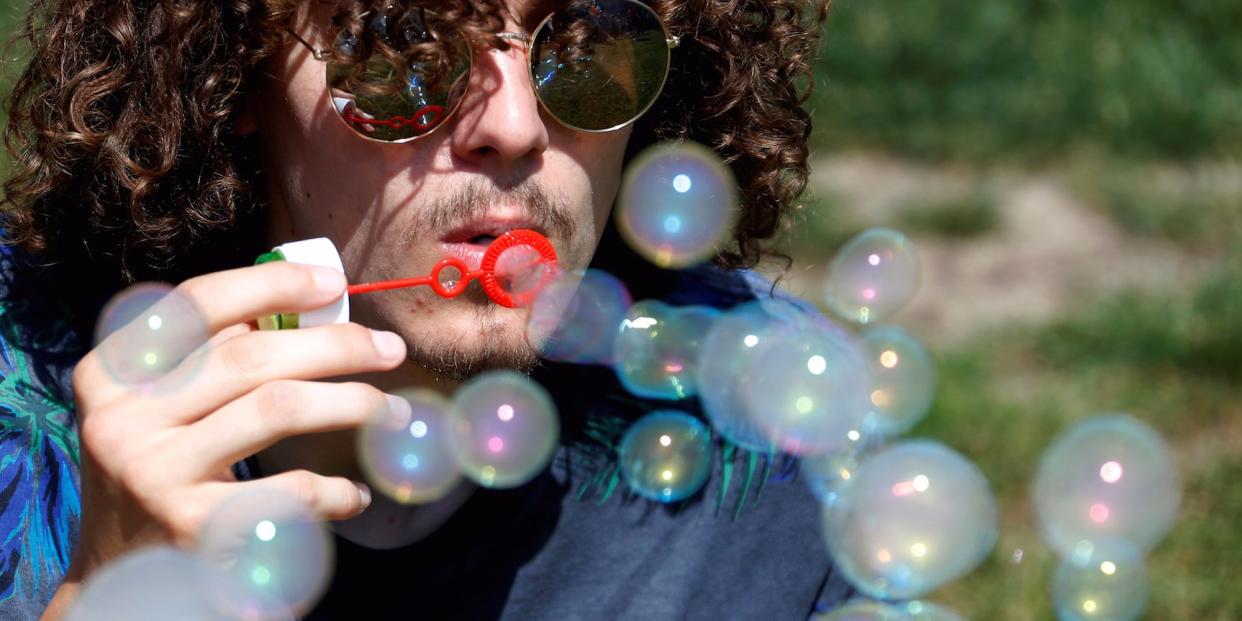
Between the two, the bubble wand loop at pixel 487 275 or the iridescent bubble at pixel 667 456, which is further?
the iridescent bubble at pixel 667 456

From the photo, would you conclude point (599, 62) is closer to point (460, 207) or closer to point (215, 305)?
point (460, 207)

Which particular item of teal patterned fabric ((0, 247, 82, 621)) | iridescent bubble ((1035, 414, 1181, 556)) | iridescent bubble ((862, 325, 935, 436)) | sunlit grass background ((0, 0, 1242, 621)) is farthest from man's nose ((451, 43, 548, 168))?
sunlit grass background ((0, 0, 1242, 621))

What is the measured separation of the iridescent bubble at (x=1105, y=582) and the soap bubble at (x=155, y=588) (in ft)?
3.49

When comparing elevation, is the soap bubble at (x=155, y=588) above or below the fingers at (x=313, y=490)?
below

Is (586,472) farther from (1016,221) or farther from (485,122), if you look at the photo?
(1016,221)

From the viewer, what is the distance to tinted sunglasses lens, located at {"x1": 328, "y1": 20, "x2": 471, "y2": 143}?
4.11 ft

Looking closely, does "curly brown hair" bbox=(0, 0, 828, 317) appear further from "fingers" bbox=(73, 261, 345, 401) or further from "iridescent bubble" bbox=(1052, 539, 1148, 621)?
"iridescent bubble" bbox=(1052, 539, 1148, 621)

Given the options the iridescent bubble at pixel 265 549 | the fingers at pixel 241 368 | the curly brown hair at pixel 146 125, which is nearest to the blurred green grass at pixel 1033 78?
the curly brown hair at pixel 146 125

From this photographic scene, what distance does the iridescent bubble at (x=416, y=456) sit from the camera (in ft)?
4.63

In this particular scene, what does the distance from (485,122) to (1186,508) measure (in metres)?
1.56

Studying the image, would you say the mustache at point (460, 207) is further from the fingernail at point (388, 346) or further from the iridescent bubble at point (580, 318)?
the fingernail at point (388, 346)

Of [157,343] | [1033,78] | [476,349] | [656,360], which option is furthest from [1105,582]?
[1033,78]

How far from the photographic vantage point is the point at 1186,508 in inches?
89.0

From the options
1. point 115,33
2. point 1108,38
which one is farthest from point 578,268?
point 1108,38
